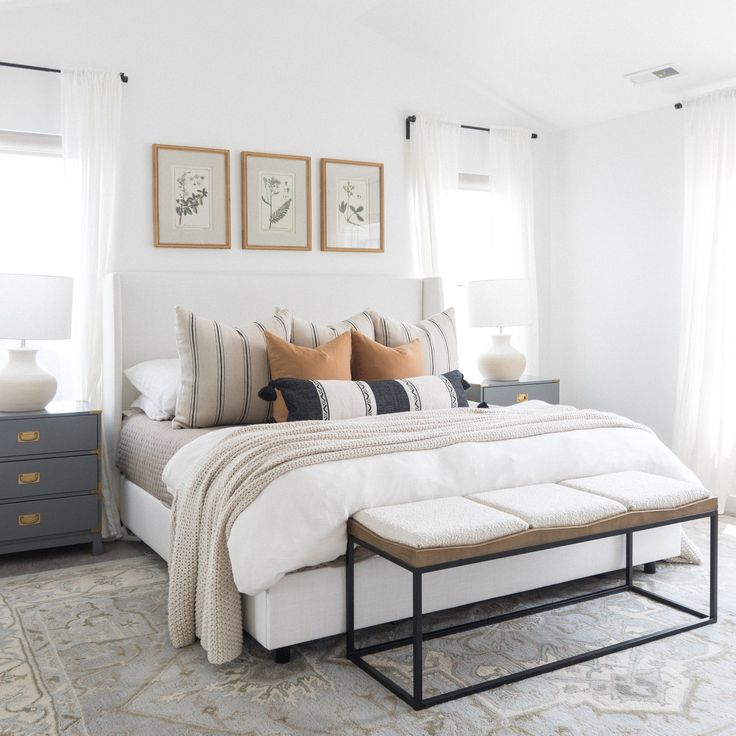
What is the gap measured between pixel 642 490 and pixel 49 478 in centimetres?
245

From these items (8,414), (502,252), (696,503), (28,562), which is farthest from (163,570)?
(502,252)

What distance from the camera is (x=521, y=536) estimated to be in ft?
7.72

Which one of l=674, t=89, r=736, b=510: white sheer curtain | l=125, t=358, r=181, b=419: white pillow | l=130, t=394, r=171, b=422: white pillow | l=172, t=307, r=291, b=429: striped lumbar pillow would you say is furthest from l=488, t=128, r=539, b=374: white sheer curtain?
l=130, t=394, r=171, b=422: white pillow

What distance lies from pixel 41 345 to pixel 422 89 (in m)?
2.66

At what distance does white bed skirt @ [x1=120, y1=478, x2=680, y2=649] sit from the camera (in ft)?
Result: 7.98

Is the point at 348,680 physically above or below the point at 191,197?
below

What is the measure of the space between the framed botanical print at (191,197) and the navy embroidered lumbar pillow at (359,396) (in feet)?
4.29

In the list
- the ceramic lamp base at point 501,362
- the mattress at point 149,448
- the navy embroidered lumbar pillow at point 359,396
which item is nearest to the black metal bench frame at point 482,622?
the navy embroidered lumbar pillow at point 359,396

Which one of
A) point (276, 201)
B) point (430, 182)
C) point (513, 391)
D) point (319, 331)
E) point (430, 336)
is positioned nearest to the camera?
point (319, 331)

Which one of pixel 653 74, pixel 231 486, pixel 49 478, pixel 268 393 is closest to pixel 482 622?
pixel 231 486

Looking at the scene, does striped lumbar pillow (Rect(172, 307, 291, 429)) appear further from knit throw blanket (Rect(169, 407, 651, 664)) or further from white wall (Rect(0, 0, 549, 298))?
white wall (Rect(0, 0, 549, 298))

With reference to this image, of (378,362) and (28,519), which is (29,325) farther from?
(378,362)

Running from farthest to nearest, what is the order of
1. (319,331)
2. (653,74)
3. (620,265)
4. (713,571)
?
1. (620,265)
2. (653,74)
3. (319,331)
4. (713,571)

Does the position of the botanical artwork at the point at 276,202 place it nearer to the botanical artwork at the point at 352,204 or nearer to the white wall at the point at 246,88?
the white wall at the point at 246,88
